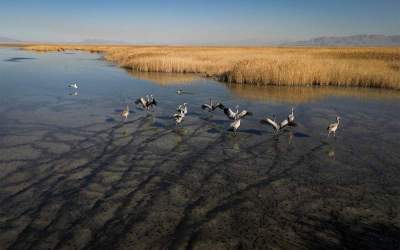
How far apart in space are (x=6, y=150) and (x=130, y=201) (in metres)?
5.11

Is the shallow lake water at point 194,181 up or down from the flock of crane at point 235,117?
down

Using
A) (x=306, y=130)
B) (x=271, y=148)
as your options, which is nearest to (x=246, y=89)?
(x=306, y=130)

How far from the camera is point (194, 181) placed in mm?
9156

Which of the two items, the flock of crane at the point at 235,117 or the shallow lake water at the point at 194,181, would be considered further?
the flock of crane at the point at 235,117

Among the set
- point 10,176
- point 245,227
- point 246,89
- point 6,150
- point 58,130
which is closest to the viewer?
point 245,227

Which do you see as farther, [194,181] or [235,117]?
[235,117]

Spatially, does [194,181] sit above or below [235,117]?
below

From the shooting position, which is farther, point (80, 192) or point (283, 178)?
point (283, 178)

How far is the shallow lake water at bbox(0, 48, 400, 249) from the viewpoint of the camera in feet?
22.5

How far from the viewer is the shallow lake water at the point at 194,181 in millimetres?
6844

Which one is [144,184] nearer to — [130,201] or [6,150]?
[130,201]

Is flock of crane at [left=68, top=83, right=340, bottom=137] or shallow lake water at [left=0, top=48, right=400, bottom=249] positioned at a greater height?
flock of crane at [left=68, top=83, right=340, bottom=137]

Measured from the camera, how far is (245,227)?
7.14 meters

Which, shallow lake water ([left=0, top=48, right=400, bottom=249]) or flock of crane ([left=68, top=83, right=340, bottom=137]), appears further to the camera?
flock of crane ([left=68, top=83, right=340, bottom=137])
